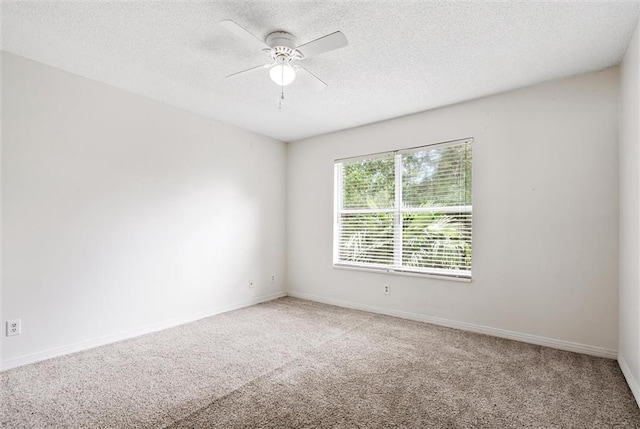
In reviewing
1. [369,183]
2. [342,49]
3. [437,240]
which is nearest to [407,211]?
[437,240]

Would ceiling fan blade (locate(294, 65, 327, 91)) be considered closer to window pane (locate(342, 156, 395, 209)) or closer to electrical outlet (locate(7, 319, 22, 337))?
window pane (locate(342, 156, 395, 209))

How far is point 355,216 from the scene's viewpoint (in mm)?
4578

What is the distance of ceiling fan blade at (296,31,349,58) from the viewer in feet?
6.64

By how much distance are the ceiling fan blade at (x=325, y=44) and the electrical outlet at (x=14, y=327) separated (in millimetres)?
3036

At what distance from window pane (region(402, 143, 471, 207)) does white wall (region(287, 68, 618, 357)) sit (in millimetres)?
125

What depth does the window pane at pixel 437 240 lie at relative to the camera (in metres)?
3.61

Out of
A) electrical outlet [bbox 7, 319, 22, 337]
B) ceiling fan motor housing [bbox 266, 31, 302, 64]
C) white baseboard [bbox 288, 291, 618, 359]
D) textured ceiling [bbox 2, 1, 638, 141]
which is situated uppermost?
textured ceiling [bbox 2, 1, 638, 141]

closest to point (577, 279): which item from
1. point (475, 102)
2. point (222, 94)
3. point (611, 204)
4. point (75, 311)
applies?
point (611, 204)

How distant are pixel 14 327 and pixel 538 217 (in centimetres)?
460

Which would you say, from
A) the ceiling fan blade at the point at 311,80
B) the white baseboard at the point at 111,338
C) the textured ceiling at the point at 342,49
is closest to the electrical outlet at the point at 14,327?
the white baseboard at the point at 111,338

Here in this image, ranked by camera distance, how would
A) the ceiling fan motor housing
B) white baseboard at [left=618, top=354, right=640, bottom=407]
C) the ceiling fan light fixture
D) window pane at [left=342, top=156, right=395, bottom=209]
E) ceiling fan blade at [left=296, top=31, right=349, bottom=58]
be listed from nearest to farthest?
ceiling fan blade at [left=296, top=31, right=349, bottom=58]
white baseboard at [left=618, top=354, right=640, bottom=407]
the ceiling fan motor housing
the ceiling fan light fixture
window pane at [left=342, top=156, right=395, bottom=209]

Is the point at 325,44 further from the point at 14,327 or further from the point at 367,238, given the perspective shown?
the point at 14,327

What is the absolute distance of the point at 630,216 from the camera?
7.87 ft

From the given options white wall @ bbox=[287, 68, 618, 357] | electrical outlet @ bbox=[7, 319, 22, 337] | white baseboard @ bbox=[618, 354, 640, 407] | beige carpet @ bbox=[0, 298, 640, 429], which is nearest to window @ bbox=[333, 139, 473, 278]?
white wall @ bbox=[287, 68, 618, 357]
